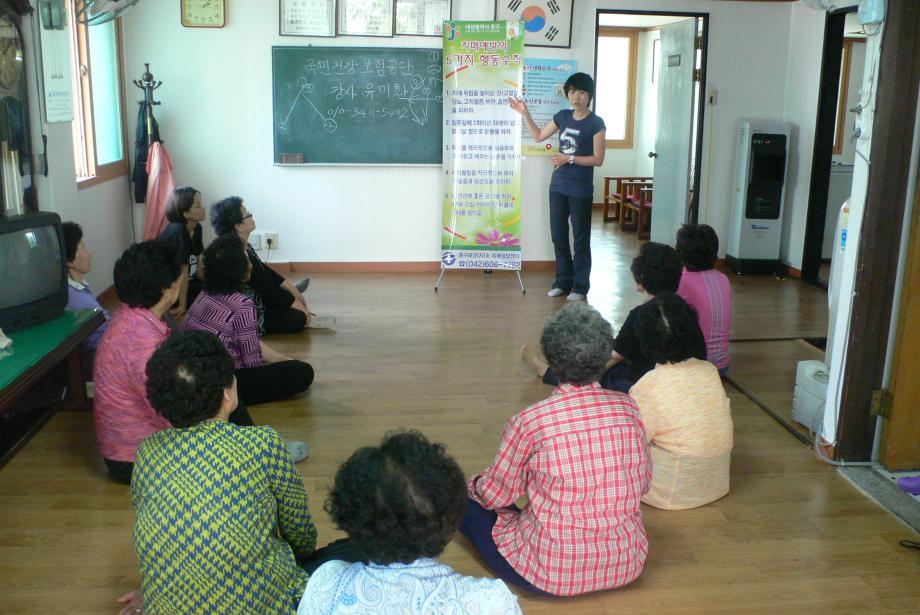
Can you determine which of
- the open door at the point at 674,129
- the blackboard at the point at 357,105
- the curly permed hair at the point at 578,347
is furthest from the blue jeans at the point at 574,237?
the curly permed hair at the point at 578,347

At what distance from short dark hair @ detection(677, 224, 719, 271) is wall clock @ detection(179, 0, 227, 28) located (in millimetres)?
4010

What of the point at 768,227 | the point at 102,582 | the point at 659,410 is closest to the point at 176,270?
the point at 102,582

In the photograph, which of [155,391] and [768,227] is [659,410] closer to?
[155,391]

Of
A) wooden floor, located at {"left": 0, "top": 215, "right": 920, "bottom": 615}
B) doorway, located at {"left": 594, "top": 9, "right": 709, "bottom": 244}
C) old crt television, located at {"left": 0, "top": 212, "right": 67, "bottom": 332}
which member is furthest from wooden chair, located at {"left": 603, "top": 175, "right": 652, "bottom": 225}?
old crt television, located at {"left": 0, "top": 212, "right": 67, "bottom": 332}

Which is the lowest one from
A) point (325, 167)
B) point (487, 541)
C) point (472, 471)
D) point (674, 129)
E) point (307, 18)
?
point (472, 471)

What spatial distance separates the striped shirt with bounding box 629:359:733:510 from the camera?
2914mm

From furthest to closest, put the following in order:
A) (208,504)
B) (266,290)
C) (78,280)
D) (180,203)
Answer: (180,203) → (266,290) → (78,280) → (208,504)

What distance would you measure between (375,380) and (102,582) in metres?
1.95

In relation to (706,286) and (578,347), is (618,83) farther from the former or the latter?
(578,347)

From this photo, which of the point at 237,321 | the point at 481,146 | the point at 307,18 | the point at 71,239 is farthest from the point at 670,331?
the point at 307,18

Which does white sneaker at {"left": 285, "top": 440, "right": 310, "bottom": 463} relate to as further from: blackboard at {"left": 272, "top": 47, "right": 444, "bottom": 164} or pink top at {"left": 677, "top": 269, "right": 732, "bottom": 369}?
blackboard at {"left": 272, "top": 47, "right": 444, "bottom": 164}

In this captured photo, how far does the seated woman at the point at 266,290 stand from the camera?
16.3 feet

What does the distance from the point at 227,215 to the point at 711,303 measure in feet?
8.71

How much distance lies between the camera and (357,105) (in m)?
6.70
